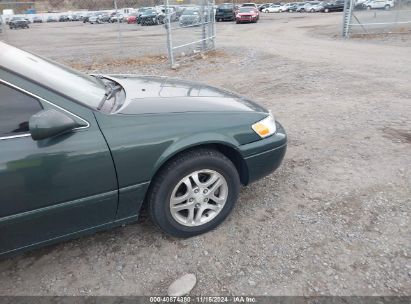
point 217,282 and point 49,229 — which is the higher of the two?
point 49,229

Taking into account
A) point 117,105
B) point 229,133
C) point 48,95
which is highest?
point 48,95

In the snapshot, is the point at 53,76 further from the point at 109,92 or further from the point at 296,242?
the point at 296,242

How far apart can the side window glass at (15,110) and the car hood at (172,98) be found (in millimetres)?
550

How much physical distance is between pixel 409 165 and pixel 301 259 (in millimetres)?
2058

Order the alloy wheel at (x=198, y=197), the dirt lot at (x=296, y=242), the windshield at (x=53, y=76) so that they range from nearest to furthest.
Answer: the windshield at (x=53, y=76), the dirt lot at (x=296, y=242), the alloy wheel at (x=198, y=197)

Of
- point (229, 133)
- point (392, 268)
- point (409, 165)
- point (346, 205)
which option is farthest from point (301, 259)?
point (409, 165)

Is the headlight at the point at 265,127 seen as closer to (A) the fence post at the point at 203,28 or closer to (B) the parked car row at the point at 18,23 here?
(A) the fence post at the point at 203,28

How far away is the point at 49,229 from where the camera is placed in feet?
7.27

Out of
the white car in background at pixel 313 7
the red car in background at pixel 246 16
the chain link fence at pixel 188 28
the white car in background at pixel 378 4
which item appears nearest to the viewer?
the chain link fence at pixel 188 28

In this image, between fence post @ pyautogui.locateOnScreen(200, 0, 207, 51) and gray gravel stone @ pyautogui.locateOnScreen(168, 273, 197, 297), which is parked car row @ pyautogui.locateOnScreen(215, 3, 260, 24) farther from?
gray gravel stone @ pyautogui.locateOnScreen(168, 273, 197, 297)

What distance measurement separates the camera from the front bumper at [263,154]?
277cm

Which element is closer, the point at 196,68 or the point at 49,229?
the point at 49,229

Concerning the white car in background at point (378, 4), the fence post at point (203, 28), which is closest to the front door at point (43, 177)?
the fence post at point (203, 28)

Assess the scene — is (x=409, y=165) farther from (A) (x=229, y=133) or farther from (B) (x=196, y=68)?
(B) (x=196, y=68)
